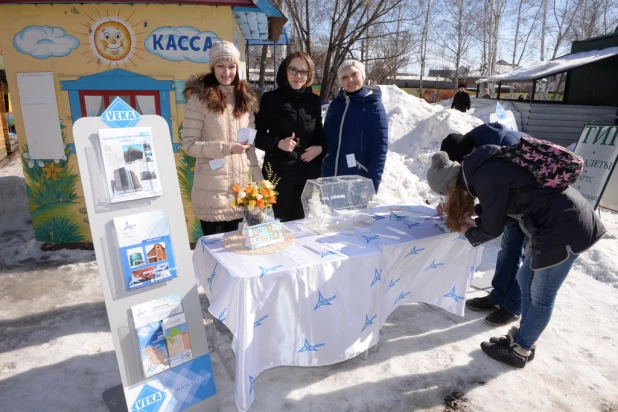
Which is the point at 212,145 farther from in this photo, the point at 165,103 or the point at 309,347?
the point at 165,103

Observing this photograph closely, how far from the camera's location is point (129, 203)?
209 centimetres

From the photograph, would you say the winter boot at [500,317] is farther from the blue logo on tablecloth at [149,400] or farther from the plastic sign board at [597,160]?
the plastic sign board at [597,160]

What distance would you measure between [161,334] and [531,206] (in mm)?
2198

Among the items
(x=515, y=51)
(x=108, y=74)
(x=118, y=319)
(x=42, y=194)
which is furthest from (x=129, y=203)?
(x=515, y=51)

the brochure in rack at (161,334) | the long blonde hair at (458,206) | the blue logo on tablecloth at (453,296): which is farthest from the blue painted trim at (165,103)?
the blue logo on tablecloth at (453,296)

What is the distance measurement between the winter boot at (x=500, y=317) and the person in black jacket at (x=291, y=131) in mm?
1843

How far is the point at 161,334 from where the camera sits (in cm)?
215

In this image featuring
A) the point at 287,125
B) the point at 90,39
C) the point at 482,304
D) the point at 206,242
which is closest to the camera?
the point at 206,242

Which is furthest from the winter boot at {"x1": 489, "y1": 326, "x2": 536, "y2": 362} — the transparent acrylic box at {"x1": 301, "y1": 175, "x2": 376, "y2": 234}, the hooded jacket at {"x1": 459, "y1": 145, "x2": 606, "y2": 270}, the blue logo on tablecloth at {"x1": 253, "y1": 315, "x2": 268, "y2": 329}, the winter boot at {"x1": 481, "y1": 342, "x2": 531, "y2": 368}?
the blue logo on tablecloth at {"x1": 253, "y1": 315, "x2": 268, "y2": 329}

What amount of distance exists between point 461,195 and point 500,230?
317mm

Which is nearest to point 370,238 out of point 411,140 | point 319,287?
point 319,287

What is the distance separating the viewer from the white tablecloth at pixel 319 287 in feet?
7.10

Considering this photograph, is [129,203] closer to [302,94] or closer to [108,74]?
[302,94]

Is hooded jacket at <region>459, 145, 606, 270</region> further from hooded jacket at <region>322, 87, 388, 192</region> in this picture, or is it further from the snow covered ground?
hooded jacket at <region>322, 87, 388, 192</region>
